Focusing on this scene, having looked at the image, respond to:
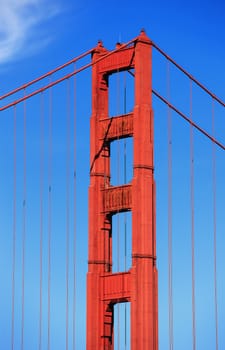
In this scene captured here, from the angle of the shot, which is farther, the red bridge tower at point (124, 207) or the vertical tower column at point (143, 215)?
the red bridge tower at point (124, 207)

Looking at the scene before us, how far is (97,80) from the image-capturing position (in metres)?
74.9

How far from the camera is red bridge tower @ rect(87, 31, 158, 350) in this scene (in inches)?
2781

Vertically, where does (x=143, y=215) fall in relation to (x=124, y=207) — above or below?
below

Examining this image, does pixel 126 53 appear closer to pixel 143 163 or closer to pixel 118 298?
pixel 143 163

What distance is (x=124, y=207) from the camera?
7256 cm

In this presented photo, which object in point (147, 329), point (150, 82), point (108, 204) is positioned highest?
point (150, 82)

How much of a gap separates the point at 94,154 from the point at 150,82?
388 centimetres

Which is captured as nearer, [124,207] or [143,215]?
[143,215]

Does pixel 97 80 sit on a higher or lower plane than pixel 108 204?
higher

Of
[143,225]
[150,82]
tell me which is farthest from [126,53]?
Result: [143,225]

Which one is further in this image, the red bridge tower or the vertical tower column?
the red bridge tower

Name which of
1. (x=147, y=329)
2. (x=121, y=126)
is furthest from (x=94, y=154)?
(x=147, y=329)

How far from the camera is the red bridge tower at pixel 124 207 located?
7062 cm

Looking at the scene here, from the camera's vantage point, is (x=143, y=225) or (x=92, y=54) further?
(x=92, y=54)
